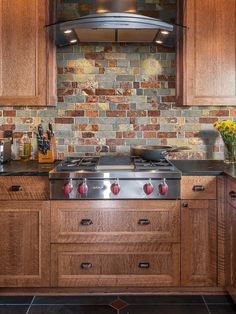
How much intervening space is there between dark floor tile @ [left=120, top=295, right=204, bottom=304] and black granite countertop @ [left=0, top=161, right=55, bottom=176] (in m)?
1.02

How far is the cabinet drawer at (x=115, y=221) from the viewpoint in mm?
2547

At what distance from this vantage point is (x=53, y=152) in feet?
10.2

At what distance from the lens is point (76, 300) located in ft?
8.46

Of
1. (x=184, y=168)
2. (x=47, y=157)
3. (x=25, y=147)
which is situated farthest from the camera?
(x=25, y=147)

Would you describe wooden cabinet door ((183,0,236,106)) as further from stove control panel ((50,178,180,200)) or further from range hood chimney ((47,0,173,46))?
stove control panel ((50,178,180,200))

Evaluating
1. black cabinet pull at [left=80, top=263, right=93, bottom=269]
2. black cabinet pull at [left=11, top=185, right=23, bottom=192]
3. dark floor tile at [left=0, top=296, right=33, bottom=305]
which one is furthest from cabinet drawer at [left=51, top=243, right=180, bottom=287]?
black cabinet pull at [left=11, top=185, right=23, bottom=192]

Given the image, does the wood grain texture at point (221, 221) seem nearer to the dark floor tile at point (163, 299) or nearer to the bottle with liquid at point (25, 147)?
the dark floor tile at point (163, 299)

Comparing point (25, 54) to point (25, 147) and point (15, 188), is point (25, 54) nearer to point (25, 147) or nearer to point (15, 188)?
point (25, 147)

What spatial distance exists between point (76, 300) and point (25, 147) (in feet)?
4.27

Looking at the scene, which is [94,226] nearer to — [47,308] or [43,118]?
[47,308]

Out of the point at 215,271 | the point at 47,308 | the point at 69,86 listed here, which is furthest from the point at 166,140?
the point at 47,308

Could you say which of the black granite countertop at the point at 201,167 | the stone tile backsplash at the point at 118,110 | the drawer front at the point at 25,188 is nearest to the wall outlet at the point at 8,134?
the stone tile backsplash at the point at 118,110

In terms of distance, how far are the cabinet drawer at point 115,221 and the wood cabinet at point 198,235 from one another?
8 centimetres

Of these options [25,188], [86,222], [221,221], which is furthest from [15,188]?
[221,221]
